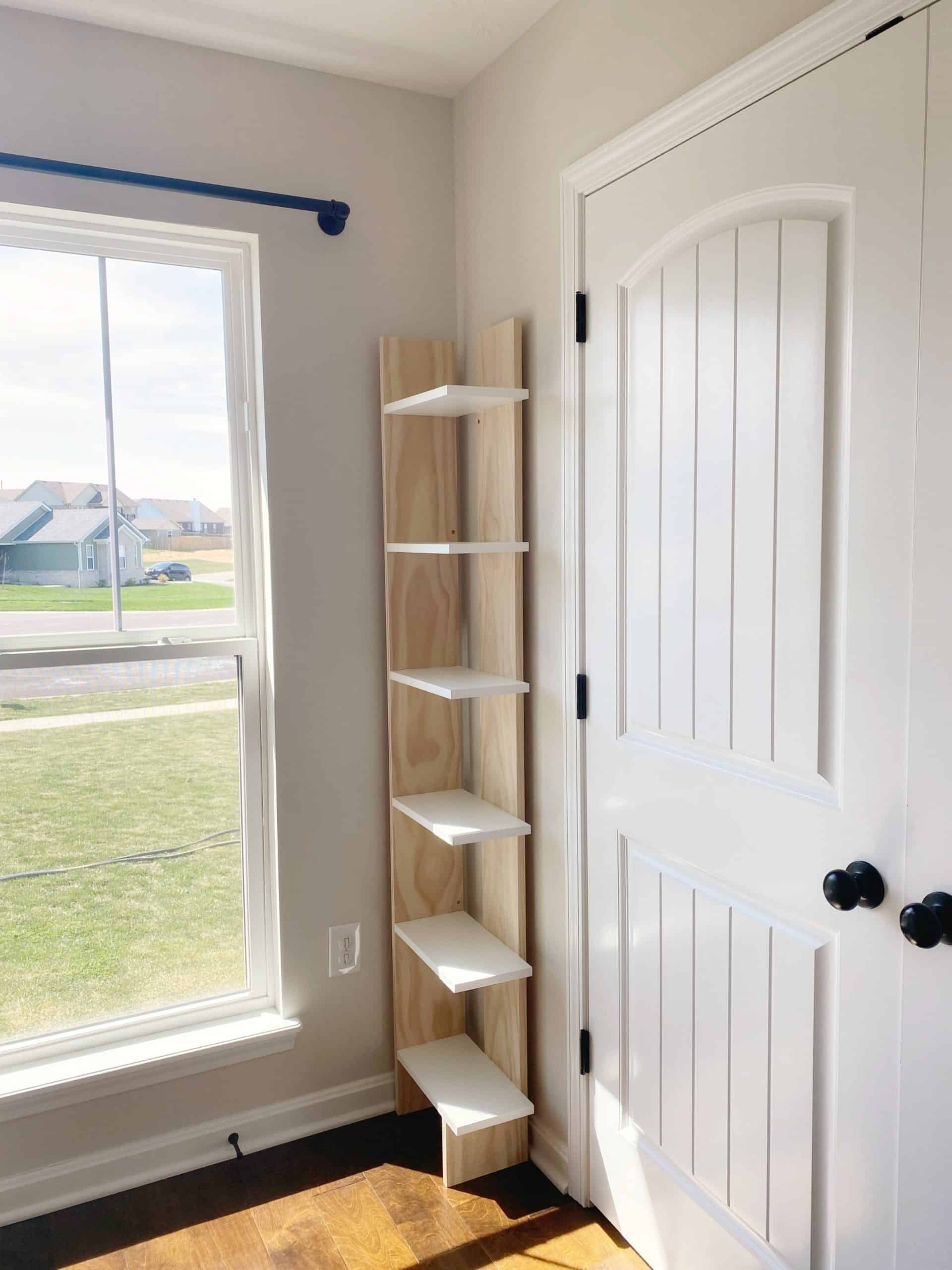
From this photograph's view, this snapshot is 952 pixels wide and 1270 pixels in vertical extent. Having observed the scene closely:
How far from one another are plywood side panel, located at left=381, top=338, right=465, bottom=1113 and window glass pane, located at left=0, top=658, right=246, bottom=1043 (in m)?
0.39

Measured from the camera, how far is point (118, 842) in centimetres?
207

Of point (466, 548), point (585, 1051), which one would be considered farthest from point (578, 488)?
A: point (585, 1051)

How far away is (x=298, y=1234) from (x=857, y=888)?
4.54ft

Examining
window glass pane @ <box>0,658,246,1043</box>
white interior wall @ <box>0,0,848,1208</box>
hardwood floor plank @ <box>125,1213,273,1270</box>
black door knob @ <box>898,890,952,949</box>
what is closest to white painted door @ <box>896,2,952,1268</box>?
black door knob @ <box>898,890,952,949</box>

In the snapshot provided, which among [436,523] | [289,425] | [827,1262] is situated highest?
[289,425]

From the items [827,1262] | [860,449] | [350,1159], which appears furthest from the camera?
[350,1159]

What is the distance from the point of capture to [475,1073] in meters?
2.15

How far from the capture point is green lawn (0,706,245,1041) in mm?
1994

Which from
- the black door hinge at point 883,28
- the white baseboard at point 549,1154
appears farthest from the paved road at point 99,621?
the black door hinge at point 883,28

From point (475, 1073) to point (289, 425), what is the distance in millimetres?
1558

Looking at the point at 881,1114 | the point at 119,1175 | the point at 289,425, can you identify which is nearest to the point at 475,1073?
the point at 119,1175

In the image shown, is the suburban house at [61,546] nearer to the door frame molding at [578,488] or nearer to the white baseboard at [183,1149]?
the door frame molding at [578,488]

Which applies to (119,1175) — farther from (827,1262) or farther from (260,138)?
(260,138)

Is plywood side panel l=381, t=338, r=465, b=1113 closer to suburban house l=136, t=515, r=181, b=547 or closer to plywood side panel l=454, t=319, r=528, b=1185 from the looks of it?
plywood side panel l=454, t=319, r=528, b=1185
